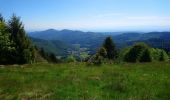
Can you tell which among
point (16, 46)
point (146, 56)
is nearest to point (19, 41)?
point (16, 46)

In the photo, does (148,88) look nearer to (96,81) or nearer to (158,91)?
(158,91)

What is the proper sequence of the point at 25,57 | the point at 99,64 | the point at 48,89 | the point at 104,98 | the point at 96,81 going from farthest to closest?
the point at 25,57
the point at 99,64
the point at 96,81
the point at 48,89
the point at 104,98

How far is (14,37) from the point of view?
1959 inches

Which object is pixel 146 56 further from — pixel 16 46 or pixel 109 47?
pixel 16 46

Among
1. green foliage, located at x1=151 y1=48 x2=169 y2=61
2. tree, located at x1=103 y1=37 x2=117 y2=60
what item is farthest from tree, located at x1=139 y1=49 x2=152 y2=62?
green foliage, located at x1=151 y1=48 x2=169 y2=61

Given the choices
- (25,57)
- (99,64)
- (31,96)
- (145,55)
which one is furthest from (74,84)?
(145,55)

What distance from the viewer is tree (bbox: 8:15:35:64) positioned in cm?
4888

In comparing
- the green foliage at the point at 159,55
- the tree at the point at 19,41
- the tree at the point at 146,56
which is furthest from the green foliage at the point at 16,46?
the green foliage at the point at 159,55

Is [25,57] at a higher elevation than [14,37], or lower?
lower

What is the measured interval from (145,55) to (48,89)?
61.1 meters

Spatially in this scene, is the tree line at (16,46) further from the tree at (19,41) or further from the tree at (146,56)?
the tree at (146,56)

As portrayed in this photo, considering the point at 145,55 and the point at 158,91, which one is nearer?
the point at 158,91

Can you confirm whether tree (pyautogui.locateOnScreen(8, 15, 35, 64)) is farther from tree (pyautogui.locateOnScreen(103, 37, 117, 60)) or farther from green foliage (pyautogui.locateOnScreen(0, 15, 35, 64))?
tree (pyautogui.locateOnScreen(103, 37, 117, 60))

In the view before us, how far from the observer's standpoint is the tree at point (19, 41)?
48.9m
